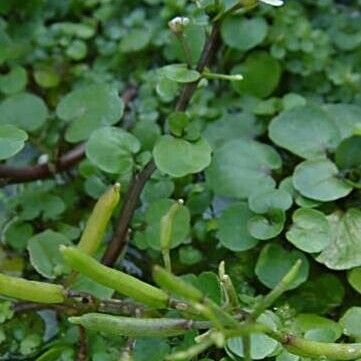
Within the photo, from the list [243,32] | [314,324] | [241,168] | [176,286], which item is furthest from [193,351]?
[243,32]

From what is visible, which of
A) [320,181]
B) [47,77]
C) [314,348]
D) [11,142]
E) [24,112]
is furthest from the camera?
[47,77]

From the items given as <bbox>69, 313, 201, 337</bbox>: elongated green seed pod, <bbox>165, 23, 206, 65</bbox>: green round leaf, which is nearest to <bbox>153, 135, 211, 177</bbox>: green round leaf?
<bbox>165, 23, 206, 65</bbox>: green round leaf

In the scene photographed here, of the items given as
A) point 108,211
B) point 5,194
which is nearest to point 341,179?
point 108,211

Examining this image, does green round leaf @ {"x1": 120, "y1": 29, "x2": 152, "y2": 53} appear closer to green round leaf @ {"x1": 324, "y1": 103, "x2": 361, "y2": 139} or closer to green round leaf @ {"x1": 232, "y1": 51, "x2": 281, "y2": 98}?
green round leaf @ {"x1": 232, "y1": 51, "x2": 281, "y2": 98}

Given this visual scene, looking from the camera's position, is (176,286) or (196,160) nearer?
(176,286)

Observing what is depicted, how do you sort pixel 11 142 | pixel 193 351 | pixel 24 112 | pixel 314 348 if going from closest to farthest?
pixel 193 351
pixel 314 348
pixel 11 142
pixel 24 112

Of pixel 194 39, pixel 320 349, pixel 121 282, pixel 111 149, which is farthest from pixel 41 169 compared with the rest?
pixel 320 349

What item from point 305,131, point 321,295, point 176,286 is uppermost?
point 176,286

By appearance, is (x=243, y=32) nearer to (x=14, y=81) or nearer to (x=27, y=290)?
(x=14, y=81)

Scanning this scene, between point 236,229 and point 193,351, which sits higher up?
point 193,351
